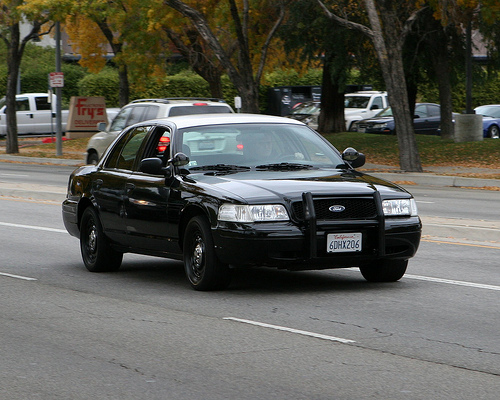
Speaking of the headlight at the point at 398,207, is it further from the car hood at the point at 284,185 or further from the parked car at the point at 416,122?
the parked car at the point at 416,122

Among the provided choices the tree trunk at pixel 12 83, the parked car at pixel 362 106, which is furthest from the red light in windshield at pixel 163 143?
the parked car at pixel 362 106

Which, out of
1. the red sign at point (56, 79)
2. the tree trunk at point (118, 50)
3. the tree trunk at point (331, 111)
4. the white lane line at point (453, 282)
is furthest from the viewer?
the tree trunk at point (331, 111)

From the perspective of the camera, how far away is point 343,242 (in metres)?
8.64

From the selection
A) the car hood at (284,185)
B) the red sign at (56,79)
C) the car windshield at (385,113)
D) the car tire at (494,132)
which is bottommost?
the car tire at (494,132)

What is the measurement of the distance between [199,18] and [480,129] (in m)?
10.1

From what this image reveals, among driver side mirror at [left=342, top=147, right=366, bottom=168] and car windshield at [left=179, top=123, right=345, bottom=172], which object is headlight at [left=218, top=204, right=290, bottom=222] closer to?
car windshield at [left=179, top=123, right=345, bottom=172]

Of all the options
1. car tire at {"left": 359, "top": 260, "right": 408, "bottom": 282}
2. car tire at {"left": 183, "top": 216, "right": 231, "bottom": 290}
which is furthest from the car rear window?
car tire at {"left": 183, "top": 216, "right": 231, "bottom": 290}

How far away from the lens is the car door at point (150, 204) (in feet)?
31.5

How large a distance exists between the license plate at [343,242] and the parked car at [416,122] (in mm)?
30943

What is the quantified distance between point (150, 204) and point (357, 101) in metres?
36.4

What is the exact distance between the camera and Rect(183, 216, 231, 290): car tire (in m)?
8.82

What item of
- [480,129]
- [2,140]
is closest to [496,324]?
[480,129]

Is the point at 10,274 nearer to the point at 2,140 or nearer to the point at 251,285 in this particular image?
the point at 251,285

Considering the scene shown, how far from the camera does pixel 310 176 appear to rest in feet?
30.1
